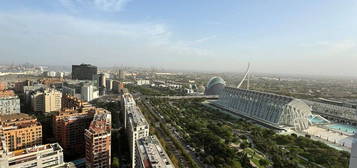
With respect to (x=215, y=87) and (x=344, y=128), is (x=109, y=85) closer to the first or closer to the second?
(x=215, y=87)

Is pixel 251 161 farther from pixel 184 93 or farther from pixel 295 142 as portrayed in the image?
pixel 184 93

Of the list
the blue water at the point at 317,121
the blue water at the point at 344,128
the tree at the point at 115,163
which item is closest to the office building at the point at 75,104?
the tree at the point at 115,163

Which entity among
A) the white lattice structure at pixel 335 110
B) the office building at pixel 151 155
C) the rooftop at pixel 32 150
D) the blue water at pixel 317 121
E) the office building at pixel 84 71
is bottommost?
the blue water at pixel 317 121

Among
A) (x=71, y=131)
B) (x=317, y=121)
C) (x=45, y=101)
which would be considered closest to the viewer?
(x=71, y=131)

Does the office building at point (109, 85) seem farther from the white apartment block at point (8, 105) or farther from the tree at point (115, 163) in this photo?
the tree at point (115, 163)

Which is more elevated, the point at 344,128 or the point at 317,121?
the point at 317,121

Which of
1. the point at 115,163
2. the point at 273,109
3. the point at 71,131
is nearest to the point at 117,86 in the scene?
the point at 71,131

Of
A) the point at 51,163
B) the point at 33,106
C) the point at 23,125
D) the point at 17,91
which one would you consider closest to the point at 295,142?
the point at 51,163
